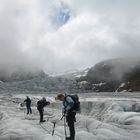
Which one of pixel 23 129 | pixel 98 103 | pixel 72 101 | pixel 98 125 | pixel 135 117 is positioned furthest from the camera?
pixel 98 103

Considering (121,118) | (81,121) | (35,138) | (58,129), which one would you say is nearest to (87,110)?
(121,118)

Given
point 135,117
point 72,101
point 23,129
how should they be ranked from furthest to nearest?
point 135,117, point 23,129, point 72,101

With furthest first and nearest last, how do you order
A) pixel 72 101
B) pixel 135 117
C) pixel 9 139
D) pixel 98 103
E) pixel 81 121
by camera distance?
1. pixel 98 103
2. pixel 135 117
3. pixel 81 121
4. pixel 9 139
5. pixel 72 101

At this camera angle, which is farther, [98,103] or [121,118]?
[98,103]

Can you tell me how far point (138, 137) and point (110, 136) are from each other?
5.72 ft

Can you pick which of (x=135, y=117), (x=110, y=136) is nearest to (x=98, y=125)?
(x=110, y=136)

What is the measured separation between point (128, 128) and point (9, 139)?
9.70 m

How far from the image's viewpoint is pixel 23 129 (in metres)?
21.9

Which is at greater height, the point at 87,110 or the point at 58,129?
the point at 87,110

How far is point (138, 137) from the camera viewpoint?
20.0 m

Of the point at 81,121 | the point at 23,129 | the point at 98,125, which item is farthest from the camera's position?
the point at 81,121

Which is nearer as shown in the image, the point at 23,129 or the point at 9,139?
the point at 9,139

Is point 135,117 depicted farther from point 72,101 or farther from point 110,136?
point 72,101

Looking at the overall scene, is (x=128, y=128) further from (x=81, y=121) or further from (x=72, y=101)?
(x=72, y=101)
